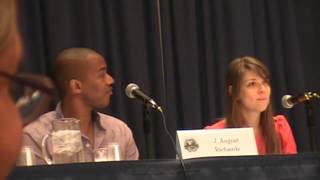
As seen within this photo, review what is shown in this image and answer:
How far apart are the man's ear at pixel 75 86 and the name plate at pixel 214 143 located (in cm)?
90

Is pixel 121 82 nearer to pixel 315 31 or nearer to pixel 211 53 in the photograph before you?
pixel 211 53

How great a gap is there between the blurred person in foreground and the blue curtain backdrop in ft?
9.66

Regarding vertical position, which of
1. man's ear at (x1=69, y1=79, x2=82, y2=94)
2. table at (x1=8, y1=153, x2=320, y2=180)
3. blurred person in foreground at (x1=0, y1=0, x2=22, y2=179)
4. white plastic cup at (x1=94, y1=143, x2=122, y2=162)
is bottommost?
table at (x1=8, y1=153, x2=320, y2=180)

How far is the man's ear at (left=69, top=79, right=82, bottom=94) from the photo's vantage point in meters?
2.62

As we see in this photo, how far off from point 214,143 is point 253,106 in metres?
0.93

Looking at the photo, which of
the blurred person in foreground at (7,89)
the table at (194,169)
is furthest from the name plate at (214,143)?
the blurred person in foreground at (7,89)

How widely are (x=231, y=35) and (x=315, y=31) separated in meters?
0.69

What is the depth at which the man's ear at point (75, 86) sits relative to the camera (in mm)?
2625

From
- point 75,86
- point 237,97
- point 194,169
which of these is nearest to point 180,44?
point 237,97

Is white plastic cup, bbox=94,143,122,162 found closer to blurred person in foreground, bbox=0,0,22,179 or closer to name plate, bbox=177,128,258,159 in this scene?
name plate, bbox=177,128,258,159

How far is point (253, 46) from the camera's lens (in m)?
4.12

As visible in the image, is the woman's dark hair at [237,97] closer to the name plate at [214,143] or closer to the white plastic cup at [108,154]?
the name plate at [214,143]

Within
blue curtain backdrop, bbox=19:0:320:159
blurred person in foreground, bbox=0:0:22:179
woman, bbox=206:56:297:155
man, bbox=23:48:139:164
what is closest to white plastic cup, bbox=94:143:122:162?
man, bbox=23:48:139:164

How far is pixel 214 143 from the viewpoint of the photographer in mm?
1877
